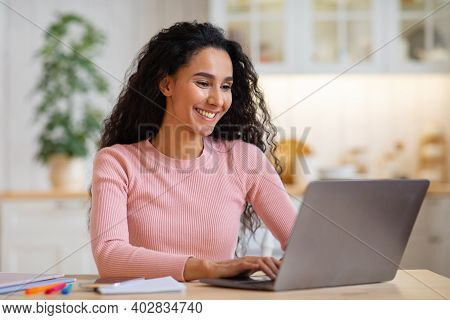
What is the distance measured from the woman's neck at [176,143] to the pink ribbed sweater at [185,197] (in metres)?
0.02

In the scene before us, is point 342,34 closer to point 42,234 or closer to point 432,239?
point 432,239

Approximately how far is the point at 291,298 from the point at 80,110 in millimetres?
3471

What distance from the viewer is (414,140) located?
15.4ft

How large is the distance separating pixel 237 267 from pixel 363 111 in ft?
10.6

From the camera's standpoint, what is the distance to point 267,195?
84.8 inches

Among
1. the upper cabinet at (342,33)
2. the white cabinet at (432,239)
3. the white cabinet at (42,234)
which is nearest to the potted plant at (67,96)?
the white cabinet at (42,234)

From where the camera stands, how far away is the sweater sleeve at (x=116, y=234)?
1739 millimetres

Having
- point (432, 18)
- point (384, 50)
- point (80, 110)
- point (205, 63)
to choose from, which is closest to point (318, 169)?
point (384, 50)

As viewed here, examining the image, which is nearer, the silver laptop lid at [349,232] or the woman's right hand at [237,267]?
the silver laptop lid at [349,232]

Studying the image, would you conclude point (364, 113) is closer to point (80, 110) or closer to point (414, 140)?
point (414, 140)

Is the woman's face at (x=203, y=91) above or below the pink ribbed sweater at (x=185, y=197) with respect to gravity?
above

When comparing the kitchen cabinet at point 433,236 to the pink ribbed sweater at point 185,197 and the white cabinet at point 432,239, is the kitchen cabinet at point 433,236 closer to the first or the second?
the white cabinet at point 432,239

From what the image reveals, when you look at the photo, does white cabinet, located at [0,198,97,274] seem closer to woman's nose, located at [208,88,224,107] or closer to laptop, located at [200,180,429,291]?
woman's nose, located at [208,88,224,107]

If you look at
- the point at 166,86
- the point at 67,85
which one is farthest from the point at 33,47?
the point at 166,86
